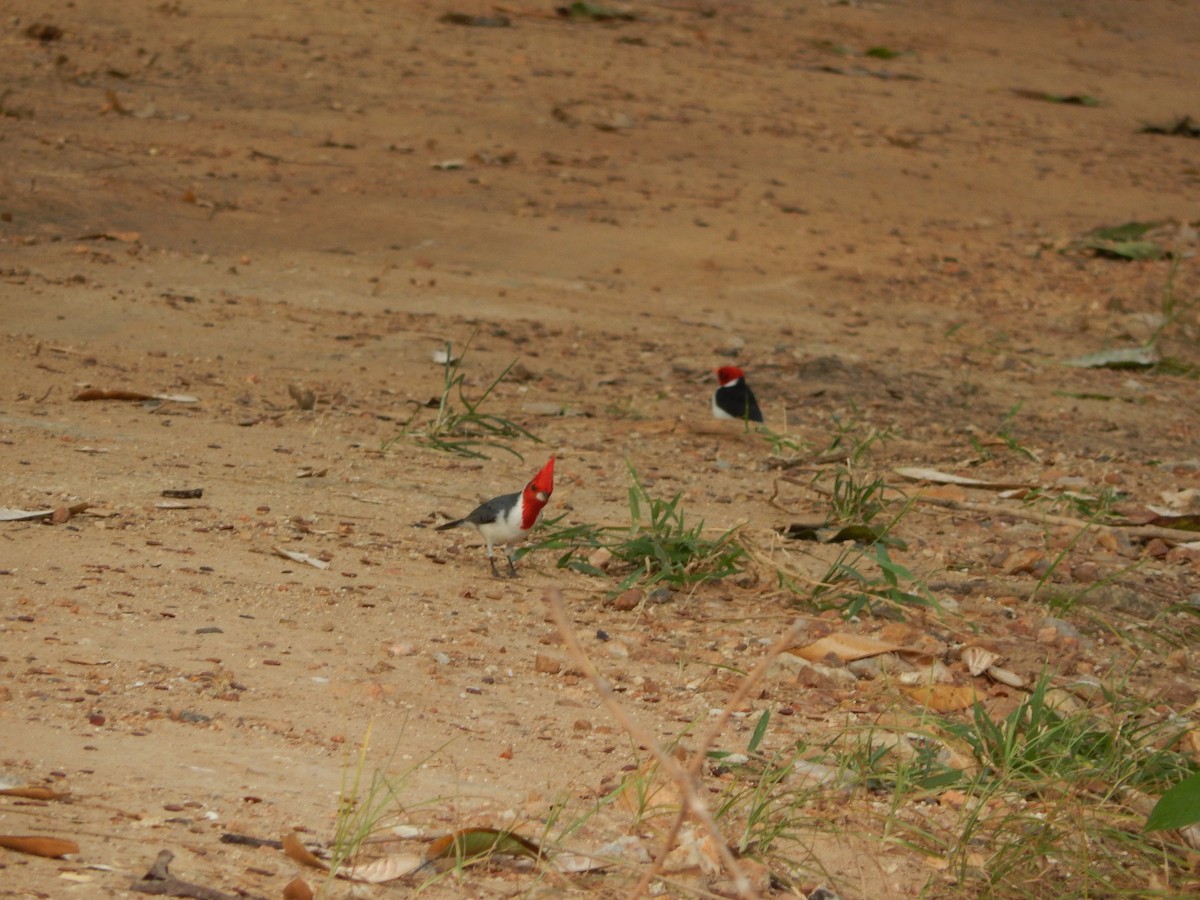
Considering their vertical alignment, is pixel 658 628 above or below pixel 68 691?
below

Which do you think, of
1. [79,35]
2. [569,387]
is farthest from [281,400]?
[79,35]

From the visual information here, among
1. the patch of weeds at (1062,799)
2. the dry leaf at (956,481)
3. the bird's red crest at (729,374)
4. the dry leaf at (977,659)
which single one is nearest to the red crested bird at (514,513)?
the dry leaf at (977,659)

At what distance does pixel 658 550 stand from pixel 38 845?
2.23 meters

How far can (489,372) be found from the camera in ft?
22.3

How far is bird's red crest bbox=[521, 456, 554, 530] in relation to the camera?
4086mm

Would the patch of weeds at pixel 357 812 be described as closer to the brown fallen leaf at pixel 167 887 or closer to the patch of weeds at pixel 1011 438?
the brown fallen leaf at pixel 167 887

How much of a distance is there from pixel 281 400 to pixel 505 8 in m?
10.1

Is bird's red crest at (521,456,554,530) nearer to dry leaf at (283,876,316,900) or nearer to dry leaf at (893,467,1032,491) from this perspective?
dry leaf at (283,876,316,900)

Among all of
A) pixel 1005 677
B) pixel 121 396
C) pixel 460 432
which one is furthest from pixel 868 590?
pixel 121 396

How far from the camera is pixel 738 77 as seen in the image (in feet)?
46.8

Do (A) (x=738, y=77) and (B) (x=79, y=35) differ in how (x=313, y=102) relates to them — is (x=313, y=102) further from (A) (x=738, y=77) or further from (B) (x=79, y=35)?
(A) (x=738, y=77)

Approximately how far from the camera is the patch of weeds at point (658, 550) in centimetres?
429

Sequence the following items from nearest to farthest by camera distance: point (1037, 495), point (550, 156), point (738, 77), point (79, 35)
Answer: point (1037, 495)
point (550, 156)
point (79, 35)
point (738, 77)

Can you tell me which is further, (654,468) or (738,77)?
(738,77)
